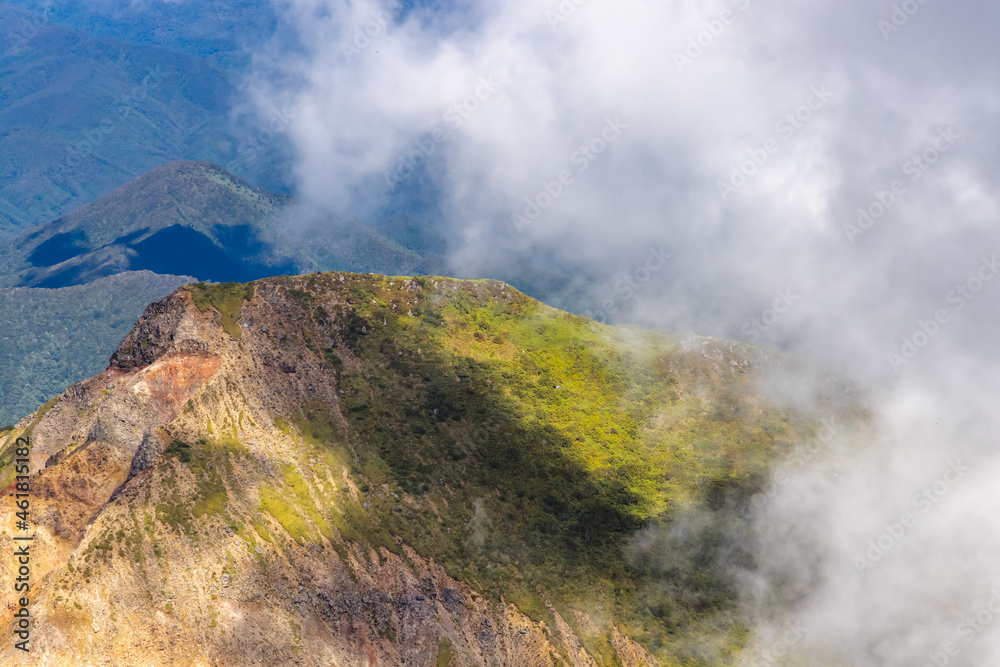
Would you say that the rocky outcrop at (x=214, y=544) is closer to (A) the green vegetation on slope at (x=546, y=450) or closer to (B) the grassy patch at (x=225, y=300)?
(B) the grassy patch at (x=225, y=300)

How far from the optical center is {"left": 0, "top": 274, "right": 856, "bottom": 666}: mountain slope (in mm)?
110562

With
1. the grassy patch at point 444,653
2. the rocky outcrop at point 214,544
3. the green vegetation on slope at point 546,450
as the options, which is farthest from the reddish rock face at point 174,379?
the grassy patch at point 444,653

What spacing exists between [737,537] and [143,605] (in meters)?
125

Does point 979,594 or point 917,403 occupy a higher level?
point 917,403

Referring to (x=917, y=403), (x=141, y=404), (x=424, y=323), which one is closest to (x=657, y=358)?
(x=424, y=323)

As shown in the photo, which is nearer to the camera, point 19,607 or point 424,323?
point 19,607

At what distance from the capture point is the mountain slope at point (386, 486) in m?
111

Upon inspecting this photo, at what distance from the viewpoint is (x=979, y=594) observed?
473ft

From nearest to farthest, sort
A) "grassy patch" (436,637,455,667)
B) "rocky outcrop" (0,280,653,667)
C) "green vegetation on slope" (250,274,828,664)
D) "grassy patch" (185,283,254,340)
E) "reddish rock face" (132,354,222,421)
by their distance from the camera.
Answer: "rocky outcrop" (0,280,653,667) → "grassy patch" (436,637,455,667) → "reddish rock face" (132,354,222,421) → "green vegetation on slope" (250,274,828,664) → "grassy patch" (185,283,254,340)

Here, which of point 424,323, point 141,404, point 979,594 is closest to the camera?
point 141,404

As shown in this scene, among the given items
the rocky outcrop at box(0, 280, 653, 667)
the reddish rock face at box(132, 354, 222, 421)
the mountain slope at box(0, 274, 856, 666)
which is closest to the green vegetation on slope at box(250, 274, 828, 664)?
the mountain slope at box(0, 274, 856, 666)

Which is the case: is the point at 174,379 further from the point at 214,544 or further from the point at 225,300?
the point at 214,544

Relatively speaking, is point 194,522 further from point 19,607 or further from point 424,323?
point 424,323

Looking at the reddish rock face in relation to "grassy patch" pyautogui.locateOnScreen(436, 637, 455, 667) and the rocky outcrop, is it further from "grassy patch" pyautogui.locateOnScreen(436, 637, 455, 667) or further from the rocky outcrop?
"grassy patch" pyautogui.locateOnScreen(436, 637, 455, 667)
